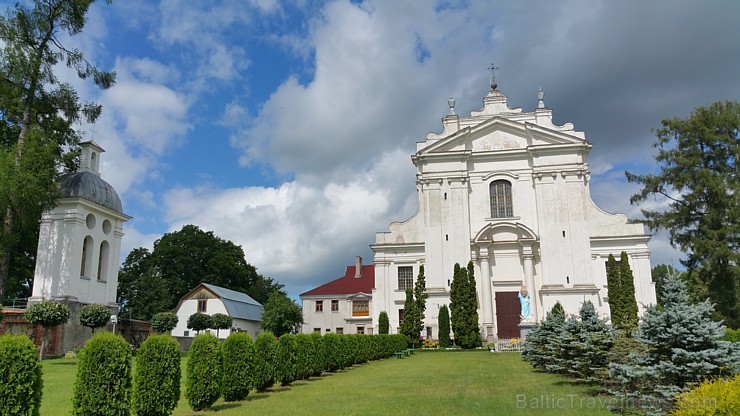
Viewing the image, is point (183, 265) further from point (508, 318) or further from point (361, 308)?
point (508, 318)

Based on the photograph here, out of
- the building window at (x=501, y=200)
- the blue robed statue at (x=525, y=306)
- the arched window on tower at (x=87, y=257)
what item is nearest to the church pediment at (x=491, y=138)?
the building window at (x=501, y=200)

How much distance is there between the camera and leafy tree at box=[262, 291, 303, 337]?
140 ft

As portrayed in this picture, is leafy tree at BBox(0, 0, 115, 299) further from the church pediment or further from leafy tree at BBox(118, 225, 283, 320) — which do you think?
leafy tree at BBox(118, 225, 283, 320)

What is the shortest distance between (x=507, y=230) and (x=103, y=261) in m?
24.2

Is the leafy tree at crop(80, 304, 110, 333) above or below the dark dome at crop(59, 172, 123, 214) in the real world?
below

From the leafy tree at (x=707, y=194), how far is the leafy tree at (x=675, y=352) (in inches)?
1121

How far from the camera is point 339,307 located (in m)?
51.1

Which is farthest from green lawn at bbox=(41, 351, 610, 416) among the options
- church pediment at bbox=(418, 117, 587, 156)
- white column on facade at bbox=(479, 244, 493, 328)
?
church pediment at bbox=(418, 117, 587, 156)

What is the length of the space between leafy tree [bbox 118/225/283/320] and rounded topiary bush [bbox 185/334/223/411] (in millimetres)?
47231

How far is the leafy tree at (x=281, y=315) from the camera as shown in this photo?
42.6 meters

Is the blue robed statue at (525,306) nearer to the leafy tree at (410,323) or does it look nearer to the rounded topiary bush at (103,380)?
the leafy tree at (410,323)

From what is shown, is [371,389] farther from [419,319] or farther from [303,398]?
[419,319]

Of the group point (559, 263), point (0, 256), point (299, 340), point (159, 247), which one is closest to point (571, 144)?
point (559, 263)

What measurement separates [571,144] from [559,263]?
314 inches
